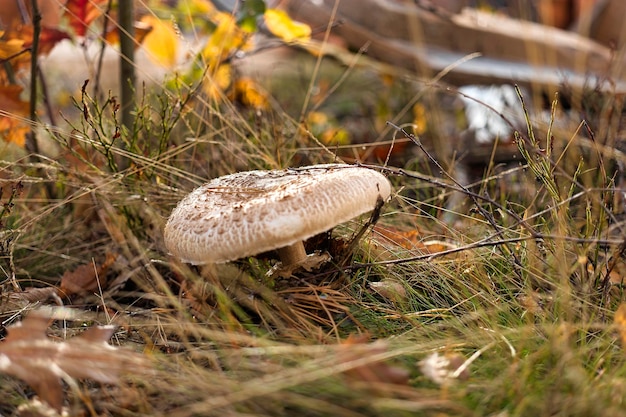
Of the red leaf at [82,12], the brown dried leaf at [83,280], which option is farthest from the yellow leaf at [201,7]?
the brown dried leaf at [83,280]

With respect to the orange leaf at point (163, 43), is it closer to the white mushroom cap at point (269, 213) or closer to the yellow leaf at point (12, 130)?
the yellow leaf at point (12, 130)

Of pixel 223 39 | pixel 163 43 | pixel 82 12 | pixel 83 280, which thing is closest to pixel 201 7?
pixel 163 43

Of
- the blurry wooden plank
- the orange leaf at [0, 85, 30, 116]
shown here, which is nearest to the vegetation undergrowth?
the orange leaf at [0, 85, 30, 116]

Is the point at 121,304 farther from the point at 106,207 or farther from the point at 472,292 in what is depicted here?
the point at 472,292

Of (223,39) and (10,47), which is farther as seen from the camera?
(223,39)

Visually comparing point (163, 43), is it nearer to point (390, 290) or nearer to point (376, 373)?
point (390, 290)

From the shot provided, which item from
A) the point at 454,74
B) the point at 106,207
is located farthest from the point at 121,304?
the point at 454,74
